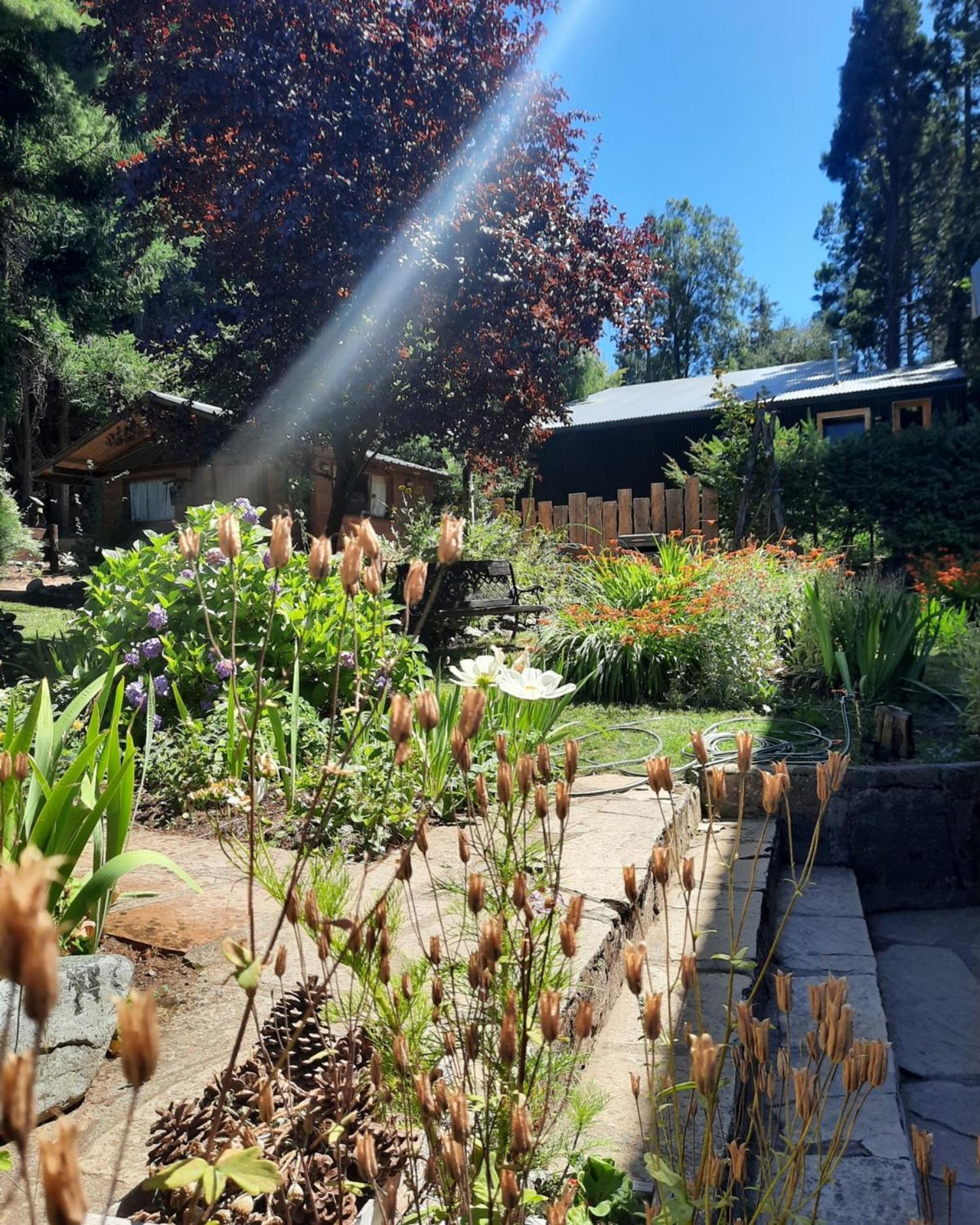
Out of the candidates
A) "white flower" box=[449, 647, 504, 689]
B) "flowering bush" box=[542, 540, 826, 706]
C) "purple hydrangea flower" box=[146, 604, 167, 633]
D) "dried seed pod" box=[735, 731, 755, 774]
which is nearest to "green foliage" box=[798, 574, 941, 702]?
"flowering bush" box=[542, 540, 826, 706]

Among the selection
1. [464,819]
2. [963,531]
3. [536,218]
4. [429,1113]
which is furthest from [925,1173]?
[963,531]

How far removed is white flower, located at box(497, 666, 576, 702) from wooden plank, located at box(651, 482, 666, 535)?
10.5m

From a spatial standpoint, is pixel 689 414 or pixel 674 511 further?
pixel 689 414

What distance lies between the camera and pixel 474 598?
7.87 m

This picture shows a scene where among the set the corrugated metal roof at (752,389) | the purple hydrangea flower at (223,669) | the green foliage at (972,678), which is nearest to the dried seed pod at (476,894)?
the purple hydrangea flower at (223,669)

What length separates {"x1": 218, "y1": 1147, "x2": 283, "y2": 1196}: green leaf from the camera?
0.69 m

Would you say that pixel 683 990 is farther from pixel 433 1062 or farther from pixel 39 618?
pixel 39 618

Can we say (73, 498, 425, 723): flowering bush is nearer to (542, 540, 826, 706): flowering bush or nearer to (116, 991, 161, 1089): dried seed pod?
(542, 540, 826, 706): flowering bush

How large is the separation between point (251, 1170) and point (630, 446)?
23.0 m

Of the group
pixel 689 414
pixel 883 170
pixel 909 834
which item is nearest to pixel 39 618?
pixel 909 834

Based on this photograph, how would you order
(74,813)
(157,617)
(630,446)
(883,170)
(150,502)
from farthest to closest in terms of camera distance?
(883,170) → (630,446) → (150,502) → (157,617) → (74,813)

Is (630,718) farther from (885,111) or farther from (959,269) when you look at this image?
(885,111)

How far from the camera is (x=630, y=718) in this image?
18.7 ft

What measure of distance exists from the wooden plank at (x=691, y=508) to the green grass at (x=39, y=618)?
7.53 metres
